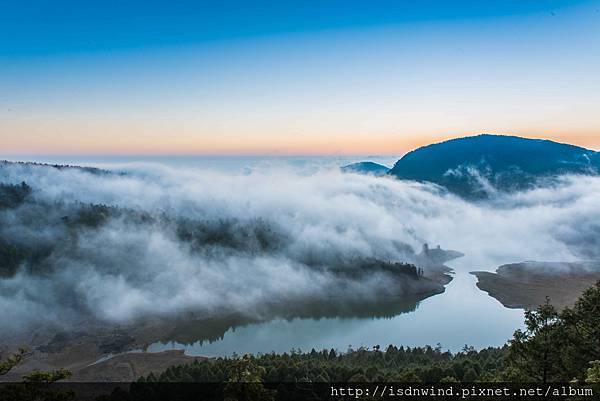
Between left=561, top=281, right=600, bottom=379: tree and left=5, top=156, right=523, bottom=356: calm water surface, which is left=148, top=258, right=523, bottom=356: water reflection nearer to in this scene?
left=5, top=156, right=523, bottom=356: calm water surface

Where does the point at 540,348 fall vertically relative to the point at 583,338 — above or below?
below

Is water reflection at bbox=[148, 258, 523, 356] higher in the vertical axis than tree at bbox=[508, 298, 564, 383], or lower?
lower

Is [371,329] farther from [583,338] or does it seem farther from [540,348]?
[583,338]

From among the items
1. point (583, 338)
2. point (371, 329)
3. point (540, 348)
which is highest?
point (583, 338)

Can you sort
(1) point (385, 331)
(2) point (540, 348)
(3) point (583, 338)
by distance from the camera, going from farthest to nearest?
(1) point (385, 331), (2) point (540, 348), (3) point (583, 338)

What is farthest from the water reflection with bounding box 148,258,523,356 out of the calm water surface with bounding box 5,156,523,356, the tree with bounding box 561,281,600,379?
the tree with bounding box 561,281,600,379

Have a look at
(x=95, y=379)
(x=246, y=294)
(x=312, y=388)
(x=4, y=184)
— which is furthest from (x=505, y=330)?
(x=4, y=184)

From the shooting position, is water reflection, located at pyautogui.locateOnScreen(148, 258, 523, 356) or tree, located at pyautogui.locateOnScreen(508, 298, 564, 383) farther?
water reflection, located at pyautogui.locateOnScreen(148, 258, 523, 356)

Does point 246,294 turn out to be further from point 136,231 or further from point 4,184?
point 4,184

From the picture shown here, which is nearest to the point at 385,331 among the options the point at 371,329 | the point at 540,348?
the point at 371,329

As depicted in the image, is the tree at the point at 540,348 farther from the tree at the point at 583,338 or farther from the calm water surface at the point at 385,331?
the calm water surface at the point at 385,331

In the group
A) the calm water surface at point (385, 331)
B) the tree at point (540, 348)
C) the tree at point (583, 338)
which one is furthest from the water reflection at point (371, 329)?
the tree at point (583, 338)
